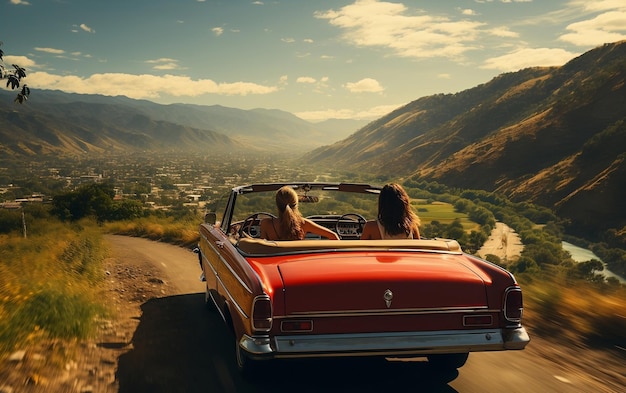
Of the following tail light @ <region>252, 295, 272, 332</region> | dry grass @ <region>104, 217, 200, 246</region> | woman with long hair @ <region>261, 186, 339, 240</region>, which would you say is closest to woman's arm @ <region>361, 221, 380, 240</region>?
woman with long hair @ <region>261, 186, 339, 240</region>

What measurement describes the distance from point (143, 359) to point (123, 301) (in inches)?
115

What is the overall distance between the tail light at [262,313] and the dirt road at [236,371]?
2.77 ft

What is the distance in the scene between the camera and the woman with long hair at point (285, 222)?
5.02m

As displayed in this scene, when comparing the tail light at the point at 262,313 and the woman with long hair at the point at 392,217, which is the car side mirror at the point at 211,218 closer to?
the woman with long hair at the point at 392,217

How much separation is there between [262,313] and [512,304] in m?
1.75

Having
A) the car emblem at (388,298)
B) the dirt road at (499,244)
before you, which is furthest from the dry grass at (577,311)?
the dirt road at (499,244)

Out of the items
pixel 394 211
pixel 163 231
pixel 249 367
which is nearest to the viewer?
pixel 249 367

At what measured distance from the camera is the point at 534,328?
6547 millimetres

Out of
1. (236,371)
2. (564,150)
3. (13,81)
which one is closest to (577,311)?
(236,371)

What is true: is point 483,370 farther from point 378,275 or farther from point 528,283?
point 528,283

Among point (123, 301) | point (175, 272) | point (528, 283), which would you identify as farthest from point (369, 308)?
point (175, 272)

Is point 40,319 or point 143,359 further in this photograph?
point 40,319

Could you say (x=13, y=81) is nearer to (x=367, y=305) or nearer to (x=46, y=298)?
(x=46, y=298)

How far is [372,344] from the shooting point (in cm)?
358
